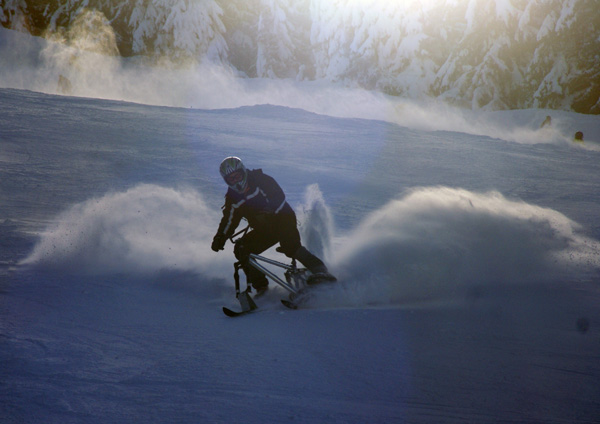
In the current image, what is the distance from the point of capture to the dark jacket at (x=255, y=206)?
4.66 meters

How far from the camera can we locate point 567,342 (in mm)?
3293

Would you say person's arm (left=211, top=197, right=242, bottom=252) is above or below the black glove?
above

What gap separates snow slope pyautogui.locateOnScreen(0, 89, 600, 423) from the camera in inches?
95.7

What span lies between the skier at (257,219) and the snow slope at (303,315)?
0.44 metres

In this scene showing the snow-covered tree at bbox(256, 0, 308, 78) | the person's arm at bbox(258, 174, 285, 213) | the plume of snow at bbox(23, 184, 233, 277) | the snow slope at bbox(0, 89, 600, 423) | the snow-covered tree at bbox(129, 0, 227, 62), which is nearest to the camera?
the snow slope at bbox(0, 89, 600, 423)

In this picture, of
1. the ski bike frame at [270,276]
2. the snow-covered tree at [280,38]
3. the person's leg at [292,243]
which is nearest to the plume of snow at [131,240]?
the ski bike frame at [270,276]

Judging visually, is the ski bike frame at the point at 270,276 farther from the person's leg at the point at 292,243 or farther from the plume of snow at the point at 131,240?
the plume of snow at the point at 131,240

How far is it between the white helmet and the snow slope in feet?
4.53

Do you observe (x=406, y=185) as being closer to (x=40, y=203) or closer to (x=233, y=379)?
(x=40, y=203)

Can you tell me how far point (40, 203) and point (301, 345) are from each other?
8548 mm

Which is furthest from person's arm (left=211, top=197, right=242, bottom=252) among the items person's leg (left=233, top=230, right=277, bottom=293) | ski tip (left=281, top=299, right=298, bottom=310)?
ski tip (left=281, top=299, right=298, bottom=310)

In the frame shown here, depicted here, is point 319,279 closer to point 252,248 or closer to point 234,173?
point 252,248

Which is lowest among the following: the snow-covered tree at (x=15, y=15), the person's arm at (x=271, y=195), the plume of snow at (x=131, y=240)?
the plume of snow at (x=131, y=240)

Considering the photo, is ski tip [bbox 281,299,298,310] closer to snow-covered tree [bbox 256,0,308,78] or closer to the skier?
the skier
